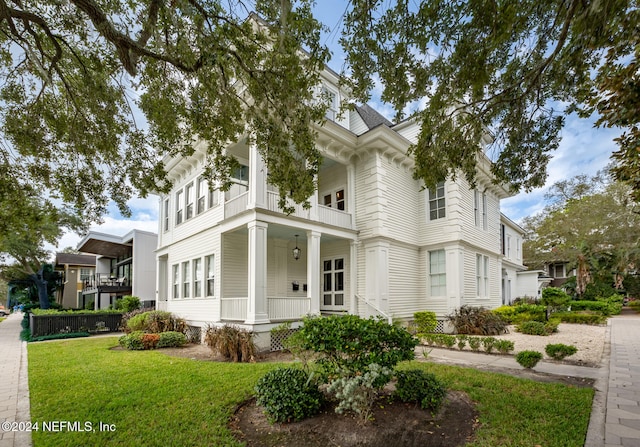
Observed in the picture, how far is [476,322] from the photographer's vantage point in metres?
12.5

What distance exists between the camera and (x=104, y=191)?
7.49m

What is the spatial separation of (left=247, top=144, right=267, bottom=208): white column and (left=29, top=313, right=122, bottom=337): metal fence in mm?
11450

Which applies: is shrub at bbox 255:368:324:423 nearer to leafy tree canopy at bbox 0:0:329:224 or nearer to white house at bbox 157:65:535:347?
leafy tree canopy at bbox 0:0:329:224

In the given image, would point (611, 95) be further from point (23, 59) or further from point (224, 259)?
point (224, 259)

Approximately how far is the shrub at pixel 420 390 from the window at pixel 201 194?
1114 centimetres

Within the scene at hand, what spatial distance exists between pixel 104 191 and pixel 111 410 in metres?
4.55

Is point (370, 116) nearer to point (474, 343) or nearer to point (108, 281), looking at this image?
point (474, 343)

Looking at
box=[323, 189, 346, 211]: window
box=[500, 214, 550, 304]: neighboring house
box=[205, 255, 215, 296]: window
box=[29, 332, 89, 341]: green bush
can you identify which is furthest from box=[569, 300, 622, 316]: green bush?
box=[29, 332, 89, 341]: green bush

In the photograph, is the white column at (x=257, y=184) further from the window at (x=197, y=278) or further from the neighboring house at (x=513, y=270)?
the neighboring house at (x=513, y=270)

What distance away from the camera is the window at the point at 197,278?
43.9 feet

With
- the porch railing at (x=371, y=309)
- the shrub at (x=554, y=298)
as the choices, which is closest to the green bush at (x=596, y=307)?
the shrub at (x=554, y=298)

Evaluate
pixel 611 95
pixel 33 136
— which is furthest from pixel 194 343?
pixel 611 95

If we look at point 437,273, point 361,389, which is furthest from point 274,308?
point 437,273

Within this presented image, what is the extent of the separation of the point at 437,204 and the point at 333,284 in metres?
5.58
